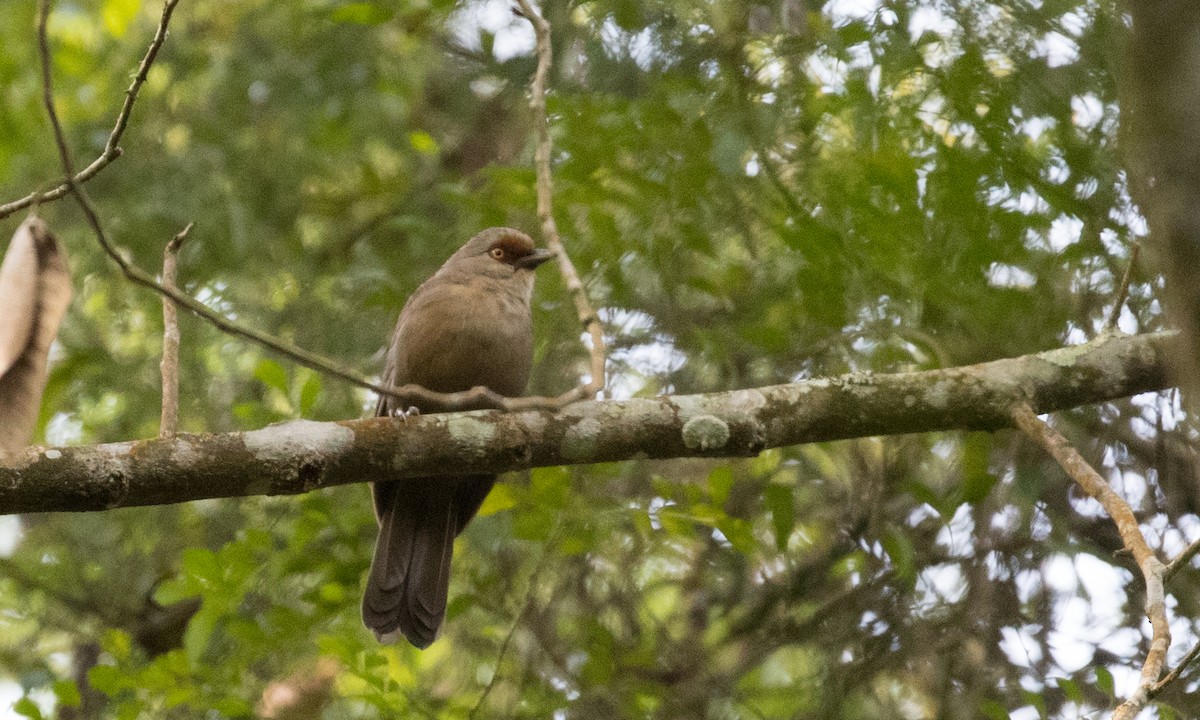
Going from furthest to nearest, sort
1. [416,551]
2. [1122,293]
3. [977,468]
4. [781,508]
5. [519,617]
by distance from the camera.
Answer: [416,551] < [519,617] < [781,508] < [977,468] < [1122,293]

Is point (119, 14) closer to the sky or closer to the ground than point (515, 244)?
closer to the sky

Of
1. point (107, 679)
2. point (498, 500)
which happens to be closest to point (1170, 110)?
point (498, 500)

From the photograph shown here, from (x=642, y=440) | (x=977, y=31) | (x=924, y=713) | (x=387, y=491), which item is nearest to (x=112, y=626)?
(x=387, y=491)

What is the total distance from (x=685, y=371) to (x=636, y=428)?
1906 mm

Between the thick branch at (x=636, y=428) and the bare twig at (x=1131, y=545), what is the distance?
0.52ft

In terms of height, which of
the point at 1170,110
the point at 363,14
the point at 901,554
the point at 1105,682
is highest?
the point at 363,14

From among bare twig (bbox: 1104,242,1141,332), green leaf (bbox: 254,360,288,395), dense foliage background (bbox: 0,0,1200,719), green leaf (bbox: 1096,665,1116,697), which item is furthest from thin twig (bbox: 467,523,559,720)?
bare twig (bbox: 1104,242,1141,332)

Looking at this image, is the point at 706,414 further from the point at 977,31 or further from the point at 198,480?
the point at 977,31

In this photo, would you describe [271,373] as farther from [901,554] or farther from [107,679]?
[901,554]

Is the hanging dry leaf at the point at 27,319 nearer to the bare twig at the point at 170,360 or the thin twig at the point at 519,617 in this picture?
the bare twig at the point at 170,360

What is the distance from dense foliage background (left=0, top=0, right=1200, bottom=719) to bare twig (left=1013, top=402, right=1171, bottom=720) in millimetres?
738

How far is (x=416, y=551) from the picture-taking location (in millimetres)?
5152

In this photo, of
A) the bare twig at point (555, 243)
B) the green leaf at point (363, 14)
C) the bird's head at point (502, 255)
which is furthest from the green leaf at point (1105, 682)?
the green leaf at point (363, 14)

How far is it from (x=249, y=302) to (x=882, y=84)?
3.49 m
